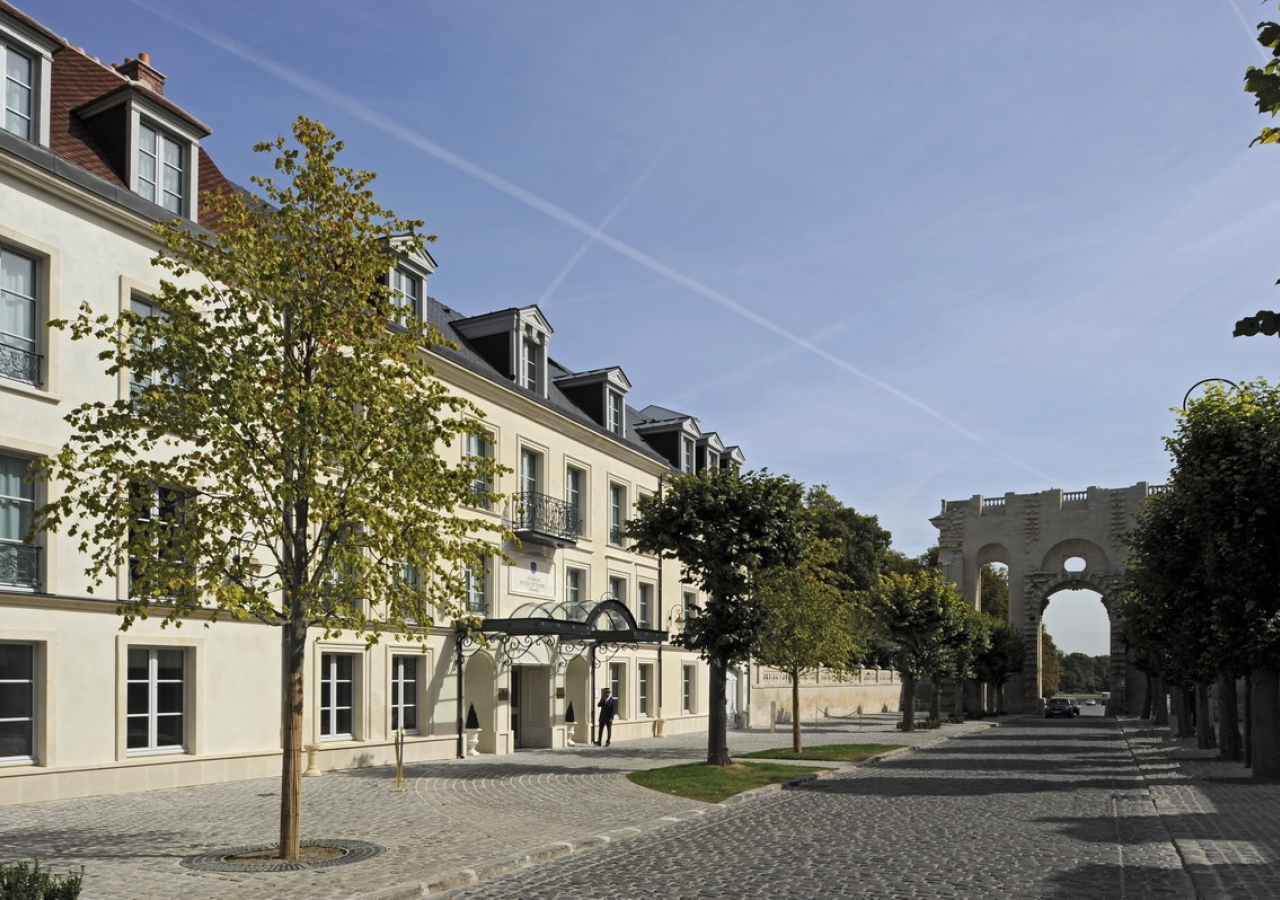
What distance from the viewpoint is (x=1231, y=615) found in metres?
22.1

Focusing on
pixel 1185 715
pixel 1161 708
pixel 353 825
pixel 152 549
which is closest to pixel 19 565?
pixel 353 825

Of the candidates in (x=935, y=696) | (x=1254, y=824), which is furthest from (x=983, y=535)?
(x=1254, y=824)

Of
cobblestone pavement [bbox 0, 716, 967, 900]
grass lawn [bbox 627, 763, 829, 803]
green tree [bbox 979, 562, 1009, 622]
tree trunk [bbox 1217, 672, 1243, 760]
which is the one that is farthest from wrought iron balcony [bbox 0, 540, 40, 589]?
green tree [bbox 979, 562, 1009, 622]

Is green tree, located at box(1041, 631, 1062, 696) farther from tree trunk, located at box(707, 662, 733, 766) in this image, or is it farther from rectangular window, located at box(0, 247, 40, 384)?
rectangular window, located at box(0, 247, 40, 384)

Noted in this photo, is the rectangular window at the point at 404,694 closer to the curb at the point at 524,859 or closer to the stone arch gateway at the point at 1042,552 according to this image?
the curb at the point at 524,859

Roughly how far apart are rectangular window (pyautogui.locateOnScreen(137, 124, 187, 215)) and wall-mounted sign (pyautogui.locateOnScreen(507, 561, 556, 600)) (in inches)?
501

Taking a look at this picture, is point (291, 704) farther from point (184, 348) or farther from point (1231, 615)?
point (1231, 615)

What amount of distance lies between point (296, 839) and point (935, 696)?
141 feet

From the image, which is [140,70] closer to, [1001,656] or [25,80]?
[25,80]

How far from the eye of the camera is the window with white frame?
42.4 metres

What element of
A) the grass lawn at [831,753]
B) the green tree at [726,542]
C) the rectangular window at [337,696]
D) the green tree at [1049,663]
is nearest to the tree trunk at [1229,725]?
the grass lawn at [831,753]

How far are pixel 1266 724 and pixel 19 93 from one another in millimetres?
23938

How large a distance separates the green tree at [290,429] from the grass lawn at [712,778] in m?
8.19

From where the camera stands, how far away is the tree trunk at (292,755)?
1208 cm
